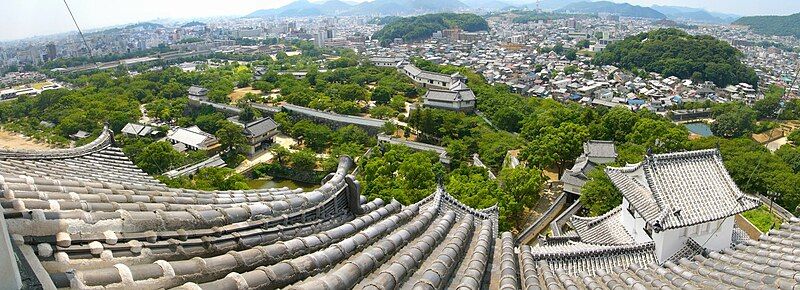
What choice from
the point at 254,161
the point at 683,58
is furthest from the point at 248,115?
the point at 683,58

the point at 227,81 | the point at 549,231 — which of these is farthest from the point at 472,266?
the point at 227,81

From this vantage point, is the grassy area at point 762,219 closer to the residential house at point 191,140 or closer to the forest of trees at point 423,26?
the residential house at point 191,140

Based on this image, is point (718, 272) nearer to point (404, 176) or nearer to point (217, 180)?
point (404, 176)

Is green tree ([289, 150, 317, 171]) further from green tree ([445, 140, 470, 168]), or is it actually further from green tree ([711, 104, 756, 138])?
green tree ([711, 104, 756, 138])

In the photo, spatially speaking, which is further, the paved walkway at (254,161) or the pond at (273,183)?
the paved walkway at (254,161)

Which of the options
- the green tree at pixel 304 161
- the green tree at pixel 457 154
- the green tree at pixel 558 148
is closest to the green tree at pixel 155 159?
the green tree at pixel 304 161
